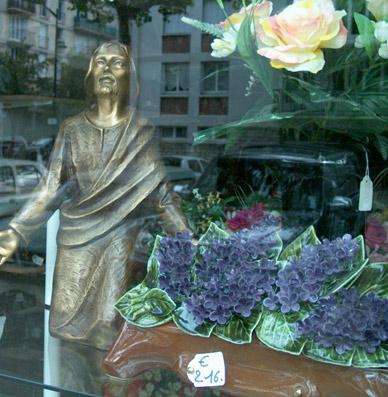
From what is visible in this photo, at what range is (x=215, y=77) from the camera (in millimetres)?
2207

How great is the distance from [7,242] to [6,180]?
1662 millimetres

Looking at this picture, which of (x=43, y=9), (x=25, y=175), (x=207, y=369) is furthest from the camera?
(x=25, y=175)

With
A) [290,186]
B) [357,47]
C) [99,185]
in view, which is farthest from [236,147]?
[357,47]

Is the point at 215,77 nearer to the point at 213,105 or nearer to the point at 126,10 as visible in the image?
the point at 213,105

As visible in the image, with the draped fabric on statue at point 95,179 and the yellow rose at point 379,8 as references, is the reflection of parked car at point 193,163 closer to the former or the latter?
the draped fabric on statue at point 95,179

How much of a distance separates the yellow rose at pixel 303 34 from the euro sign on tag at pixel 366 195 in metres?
0.43

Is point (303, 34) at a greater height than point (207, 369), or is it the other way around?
point (303, 34)

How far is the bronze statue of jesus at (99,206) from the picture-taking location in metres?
1.76

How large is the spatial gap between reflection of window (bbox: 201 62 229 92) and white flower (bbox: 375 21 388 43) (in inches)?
23.8

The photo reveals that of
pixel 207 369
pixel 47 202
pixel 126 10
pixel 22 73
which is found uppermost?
pixel 126 10

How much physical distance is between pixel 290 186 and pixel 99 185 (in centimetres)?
57

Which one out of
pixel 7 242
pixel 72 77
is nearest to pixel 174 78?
pixel 72 77

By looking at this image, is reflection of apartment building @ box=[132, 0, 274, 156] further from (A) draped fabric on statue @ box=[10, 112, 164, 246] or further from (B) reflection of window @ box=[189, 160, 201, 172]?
(A) draped fabric on statue @ box=[10, 112, 164, 246]

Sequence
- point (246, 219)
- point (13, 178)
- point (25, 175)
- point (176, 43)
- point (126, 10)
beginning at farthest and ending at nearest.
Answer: point (13, 178) → point (25, 175) → point (126, 10) → point (176, 43) → point (246, 219)
